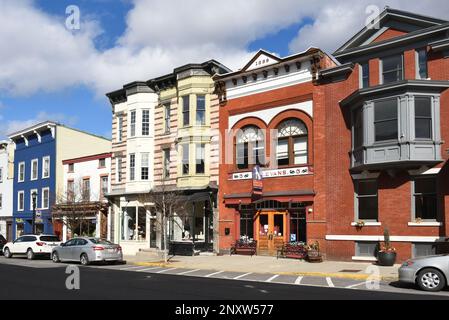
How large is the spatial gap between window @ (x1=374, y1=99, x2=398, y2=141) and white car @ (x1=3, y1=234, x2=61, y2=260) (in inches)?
718

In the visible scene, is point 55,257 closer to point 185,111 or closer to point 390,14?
point 185,111

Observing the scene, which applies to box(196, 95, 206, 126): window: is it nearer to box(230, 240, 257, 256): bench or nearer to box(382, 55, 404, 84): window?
box(230, 240, 257, 256): bench

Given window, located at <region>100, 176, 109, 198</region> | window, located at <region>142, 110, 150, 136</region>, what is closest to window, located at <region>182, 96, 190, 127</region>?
window, located at <region>142, 110, 150, 136</region>

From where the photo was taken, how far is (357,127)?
75.7ft

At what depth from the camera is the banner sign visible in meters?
24.7

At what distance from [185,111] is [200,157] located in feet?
9.92

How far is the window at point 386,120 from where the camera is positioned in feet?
Answer: 69.9

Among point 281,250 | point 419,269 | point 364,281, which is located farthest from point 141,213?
point 419,269

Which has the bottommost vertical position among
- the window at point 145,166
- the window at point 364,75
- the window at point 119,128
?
the window at point 145,166

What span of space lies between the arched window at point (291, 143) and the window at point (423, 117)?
576 cm

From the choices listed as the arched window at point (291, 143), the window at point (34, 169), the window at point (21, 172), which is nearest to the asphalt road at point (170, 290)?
the arched window at point (291, 143)

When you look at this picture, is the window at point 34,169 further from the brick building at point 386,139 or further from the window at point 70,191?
the brick building at point 386,139
